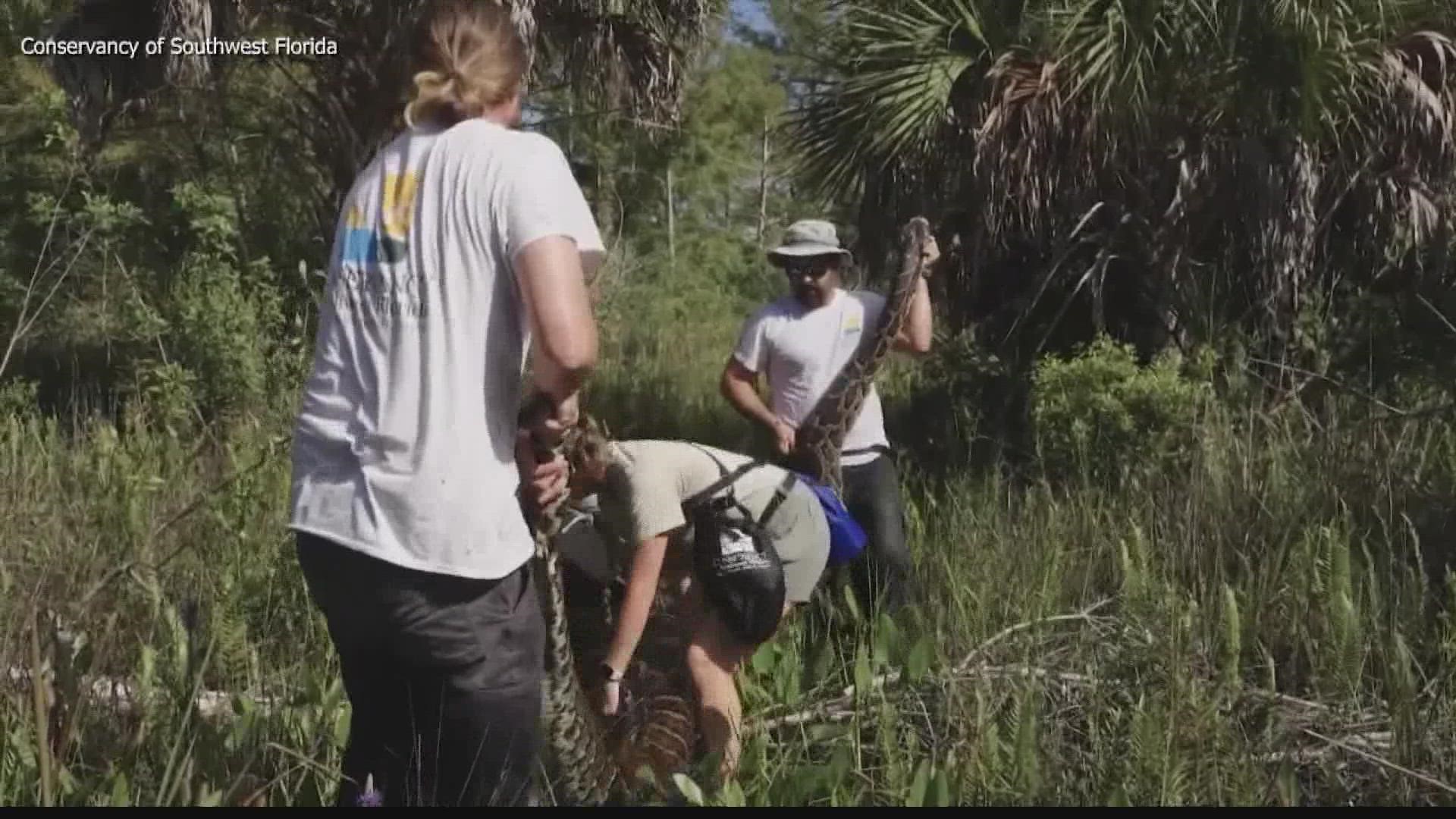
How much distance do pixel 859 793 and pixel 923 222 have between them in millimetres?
2299

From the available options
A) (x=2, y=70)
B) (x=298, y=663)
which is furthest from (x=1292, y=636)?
(x=2, y=70)

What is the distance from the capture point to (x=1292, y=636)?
382 cm

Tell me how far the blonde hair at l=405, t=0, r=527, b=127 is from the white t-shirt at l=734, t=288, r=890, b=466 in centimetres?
272

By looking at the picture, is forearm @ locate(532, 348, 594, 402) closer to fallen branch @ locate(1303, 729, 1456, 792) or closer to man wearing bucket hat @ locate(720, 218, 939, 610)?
fallen branch @ locate(1303, 729, 1456, 792)

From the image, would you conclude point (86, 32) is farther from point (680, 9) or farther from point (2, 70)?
point (2, 70)

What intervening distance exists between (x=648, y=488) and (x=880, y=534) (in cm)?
188

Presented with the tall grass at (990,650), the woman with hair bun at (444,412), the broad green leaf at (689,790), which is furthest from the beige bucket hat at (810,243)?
the woman with hair bun at (444,412)

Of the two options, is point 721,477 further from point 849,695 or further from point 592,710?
point 849,695

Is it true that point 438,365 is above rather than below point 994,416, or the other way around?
above

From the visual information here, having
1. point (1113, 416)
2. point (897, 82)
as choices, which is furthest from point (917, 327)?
point (897, 82)

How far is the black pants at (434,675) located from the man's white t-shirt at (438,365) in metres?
0.06

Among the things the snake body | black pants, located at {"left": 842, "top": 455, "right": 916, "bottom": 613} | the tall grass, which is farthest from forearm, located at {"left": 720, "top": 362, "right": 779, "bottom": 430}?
the snake body

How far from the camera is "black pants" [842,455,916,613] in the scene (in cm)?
466

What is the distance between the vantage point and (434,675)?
229 centimetres
